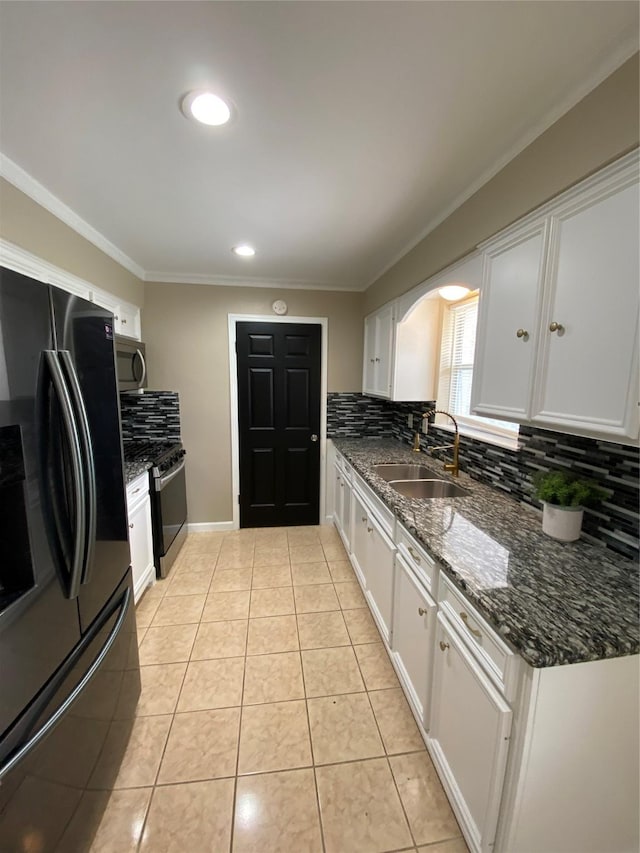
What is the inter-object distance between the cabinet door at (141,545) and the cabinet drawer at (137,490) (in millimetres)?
26

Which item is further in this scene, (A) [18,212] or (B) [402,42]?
(A) [18,212]

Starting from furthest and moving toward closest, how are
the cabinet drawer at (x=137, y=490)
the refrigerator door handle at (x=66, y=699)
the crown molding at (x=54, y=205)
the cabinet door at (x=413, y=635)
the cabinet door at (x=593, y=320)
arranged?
the cabinet drawer at (x=137, y=490)
the crown molding at (x=54, y=205)
the cabinet door at (x=413, y=635)
the cabinet door at (x=593, y=320)
the refrigerator door handle at (x=66, y=699)

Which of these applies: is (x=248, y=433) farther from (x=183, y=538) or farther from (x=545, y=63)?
(x=545, y=63)

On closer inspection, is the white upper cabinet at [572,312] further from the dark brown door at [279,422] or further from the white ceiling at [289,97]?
the dark brown door at [279,422]

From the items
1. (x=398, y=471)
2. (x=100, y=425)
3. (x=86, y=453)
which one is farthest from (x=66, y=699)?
(x=398, y=471)

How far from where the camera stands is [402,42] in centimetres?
93

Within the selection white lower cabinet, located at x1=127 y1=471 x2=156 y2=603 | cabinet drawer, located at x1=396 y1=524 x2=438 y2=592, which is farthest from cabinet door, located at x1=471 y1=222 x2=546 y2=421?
white lower cabinet, located at x1=127 y1=471 x2=156 y2=603

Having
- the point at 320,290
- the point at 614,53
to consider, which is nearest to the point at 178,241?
the point at 320,290

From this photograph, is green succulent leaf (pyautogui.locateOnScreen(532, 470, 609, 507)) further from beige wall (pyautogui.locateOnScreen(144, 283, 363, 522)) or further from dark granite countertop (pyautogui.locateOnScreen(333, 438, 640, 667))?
beige wall (pyautogui.locateOnScreen(144, 283, 363, 522))

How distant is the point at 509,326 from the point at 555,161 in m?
0.55

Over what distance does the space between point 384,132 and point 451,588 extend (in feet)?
5.57

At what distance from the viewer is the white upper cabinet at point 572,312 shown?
0.94 metres

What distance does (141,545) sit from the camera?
2.31m

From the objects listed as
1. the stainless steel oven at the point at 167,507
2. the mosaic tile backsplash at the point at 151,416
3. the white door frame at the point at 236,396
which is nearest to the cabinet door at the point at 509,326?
the white door frame at the point at 236,396
